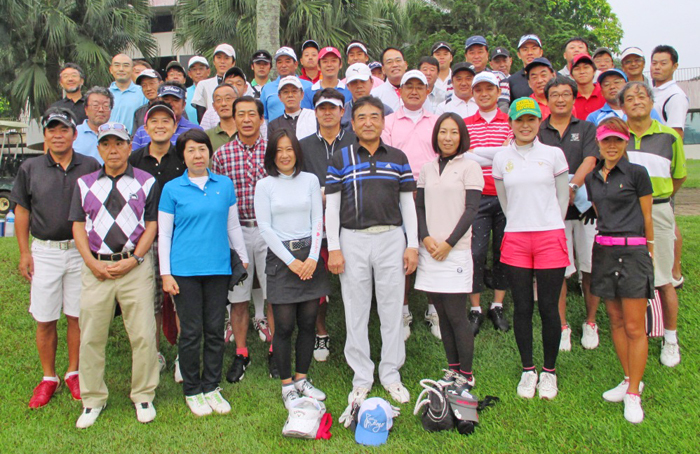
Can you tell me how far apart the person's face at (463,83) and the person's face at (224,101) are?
226 cm

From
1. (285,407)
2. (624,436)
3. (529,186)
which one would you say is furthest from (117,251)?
(624,436)

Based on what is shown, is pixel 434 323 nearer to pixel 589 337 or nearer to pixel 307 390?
pixel 589 337

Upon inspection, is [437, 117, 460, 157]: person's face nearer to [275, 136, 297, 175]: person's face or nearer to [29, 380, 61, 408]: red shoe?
[275, 136, 297, 175]: person's face

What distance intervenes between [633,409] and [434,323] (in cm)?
198

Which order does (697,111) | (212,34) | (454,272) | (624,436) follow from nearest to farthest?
1. (624,436)
2. (454,272)
3. (212,34)
4. (697,111)

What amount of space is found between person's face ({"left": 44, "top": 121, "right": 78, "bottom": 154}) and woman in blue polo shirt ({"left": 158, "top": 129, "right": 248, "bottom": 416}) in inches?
34.7

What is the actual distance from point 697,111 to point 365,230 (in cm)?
3345

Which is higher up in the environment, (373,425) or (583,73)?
(583,73)

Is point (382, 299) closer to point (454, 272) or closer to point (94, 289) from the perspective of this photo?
point (454, 272)

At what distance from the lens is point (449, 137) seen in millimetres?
3941

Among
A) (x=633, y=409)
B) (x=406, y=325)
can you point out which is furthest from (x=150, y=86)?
(x=633, y=409)

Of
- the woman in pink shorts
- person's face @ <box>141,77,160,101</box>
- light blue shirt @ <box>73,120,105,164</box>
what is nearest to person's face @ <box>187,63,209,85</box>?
person's face @ <box>141,77,160,101</box>

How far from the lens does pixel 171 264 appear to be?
3990 mm

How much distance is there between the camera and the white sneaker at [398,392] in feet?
13.2
